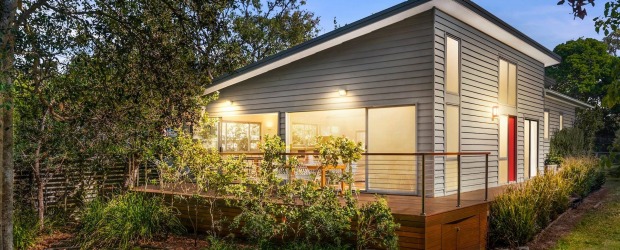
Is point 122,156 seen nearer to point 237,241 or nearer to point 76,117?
point 76,117

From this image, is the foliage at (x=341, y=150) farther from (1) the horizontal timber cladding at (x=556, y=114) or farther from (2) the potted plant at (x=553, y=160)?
(1) the horizontal timber cladding at (x=556, y=114)

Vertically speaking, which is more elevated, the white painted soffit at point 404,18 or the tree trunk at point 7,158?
the white painted soffit at point 404,18

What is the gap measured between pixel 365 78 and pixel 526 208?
12.3ft

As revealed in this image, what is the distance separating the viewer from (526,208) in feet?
25.0

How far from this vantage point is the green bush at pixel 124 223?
7.19 metres

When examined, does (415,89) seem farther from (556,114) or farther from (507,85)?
(556,114)

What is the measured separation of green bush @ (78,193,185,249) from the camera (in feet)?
23.6

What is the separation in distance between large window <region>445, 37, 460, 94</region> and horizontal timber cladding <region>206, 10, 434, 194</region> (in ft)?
2.23

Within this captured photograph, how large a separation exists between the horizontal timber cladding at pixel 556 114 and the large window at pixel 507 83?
13.0 ft

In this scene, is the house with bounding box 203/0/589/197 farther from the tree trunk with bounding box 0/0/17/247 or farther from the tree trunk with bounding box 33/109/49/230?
the tree trunk with bounding box 0/0/17/247

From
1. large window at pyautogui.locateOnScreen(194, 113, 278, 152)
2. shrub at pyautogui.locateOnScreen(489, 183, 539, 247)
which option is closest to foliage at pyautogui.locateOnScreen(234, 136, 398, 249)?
shrub at pyautogui.locateOnScreen(489, 183, 539, 247)

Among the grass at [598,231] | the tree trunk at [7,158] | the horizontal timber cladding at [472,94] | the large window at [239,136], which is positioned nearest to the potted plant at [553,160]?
the grass at [598,231]

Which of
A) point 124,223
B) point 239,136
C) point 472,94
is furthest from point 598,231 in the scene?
point 239,136

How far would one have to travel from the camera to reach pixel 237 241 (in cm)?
760
